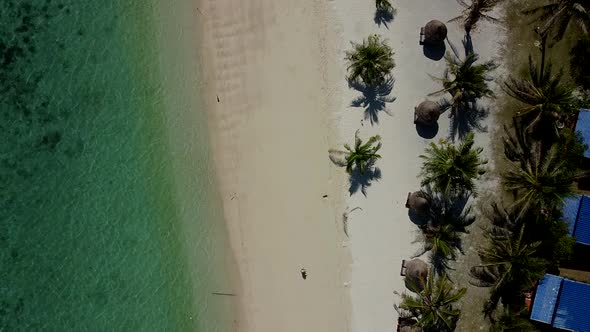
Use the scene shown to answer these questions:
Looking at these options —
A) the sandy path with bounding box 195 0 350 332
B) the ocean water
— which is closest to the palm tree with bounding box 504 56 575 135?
the sandy path with bounding box 195 0 350 332

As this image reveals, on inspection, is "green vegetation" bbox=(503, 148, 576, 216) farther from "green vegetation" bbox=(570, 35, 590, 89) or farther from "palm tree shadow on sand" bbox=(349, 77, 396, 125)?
"palm tree shadow on sand" bbox=(349, 77, 396, 125)

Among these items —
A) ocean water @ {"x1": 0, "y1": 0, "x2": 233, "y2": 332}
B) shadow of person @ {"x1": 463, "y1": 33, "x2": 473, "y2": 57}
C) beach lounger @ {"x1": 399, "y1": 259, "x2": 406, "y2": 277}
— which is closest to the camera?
beach lounger @ {"x1": 399, "y1": 259, "x2": 406, "y2": 277}

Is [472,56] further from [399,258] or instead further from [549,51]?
[399,258]

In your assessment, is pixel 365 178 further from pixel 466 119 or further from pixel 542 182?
pixel 542 182

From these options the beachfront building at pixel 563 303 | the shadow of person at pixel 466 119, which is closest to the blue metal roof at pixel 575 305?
the beachfront building at pixel 563 303

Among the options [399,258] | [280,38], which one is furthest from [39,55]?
[399,258]

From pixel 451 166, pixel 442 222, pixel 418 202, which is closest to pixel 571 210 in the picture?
pixel 442 222
